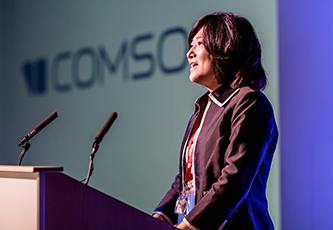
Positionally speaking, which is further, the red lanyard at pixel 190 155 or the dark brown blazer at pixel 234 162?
the red lanyard at pixel 190 155

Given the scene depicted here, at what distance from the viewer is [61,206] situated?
782 mm

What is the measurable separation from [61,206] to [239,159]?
1.90ft

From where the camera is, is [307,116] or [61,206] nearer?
[61,206]

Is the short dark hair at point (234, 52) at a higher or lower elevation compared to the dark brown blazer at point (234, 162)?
higher

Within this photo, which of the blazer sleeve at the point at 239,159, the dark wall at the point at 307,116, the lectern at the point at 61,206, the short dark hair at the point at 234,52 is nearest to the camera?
the lectern at the point at 61,206

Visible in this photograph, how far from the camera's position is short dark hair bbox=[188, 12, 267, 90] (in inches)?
53.8

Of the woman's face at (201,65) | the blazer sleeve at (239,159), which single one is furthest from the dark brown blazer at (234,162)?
the woman's face at (201,65)

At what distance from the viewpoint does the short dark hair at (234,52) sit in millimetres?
1367

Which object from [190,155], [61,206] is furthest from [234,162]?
[61,206]

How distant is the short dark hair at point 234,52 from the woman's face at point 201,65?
0.02 meters

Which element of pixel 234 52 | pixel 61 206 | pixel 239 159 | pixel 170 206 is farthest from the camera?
pixel 170 206

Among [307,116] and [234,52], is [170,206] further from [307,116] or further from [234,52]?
[307,116]

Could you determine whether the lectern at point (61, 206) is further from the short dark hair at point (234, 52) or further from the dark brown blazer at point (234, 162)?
the short dark hair at point (234, 52)

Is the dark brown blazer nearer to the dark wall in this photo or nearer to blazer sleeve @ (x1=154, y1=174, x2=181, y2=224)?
blazer sleeve @ (x1=154, y1=174, x2=181, y2=224)
